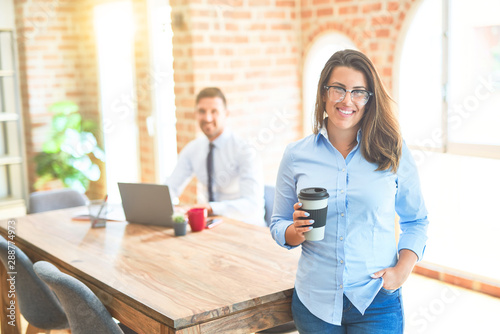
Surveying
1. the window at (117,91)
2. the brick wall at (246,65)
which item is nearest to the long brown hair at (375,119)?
the brick wall at (246,65)

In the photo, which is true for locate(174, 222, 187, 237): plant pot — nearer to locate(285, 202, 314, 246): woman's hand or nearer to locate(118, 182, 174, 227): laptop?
locate(118, 182, 174, 227): laptop

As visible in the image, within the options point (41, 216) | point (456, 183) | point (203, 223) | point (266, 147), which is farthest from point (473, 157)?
point (41, 216)

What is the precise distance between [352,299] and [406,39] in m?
2.73

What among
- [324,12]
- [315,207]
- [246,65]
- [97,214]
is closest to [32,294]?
[97,214]

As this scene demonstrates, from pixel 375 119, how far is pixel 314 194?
0.33 meters

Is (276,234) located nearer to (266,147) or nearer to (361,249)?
(361,249)

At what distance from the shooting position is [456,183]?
4.18m

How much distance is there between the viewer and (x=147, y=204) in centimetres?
303

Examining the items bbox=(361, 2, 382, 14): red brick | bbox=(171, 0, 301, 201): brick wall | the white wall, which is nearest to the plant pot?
bbox=(171, 0, 301, 201): brick wall

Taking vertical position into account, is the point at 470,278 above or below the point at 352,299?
below

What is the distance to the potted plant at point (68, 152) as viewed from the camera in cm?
582

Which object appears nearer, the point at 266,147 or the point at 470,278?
the point at 470,278

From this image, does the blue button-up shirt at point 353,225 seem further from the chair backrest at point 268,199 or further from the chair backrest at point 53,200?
the chair backrest at point 53,200

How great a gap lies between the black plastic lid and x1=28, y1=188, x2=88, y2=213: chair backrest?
2530 mm
